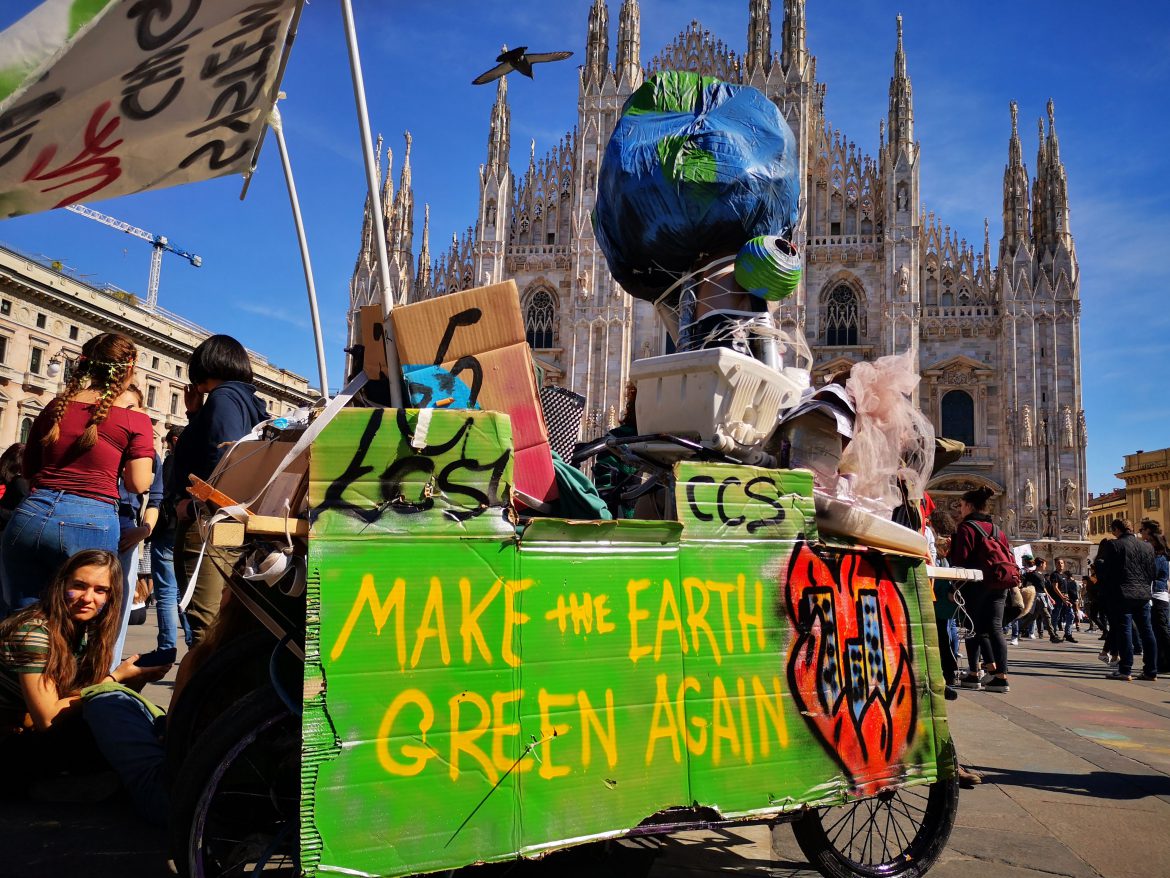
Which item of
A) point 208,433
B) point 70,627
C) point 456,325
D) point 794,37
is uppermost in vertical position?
point 794,37

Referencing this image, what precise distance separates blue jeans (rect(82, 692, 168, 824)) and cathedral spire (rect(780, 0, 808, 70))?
29073mm

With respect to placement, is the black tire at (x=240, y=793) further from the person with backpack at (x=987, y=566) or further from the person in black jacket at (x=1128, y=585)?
the person in black jacket at (x=1128, y=585)

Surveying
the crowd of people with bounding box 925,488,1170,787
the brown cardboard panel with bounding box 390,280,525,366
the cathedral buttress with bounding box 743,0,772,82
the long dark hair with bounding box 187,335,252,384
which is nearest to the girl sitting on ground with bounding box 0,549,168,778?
the long dark hair with bounding box 187,335,252,384

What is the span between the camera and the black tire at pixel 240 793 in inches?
65.9

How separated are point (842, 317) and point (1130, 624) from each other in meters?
20.7

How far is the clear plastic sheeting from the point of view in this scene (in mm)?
2707

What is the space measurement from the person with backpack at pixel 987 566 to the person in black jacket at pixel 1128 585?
2.18 metres

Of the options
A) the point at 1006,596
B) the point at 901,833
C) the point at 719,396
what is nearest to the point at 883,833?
the point at 901,833

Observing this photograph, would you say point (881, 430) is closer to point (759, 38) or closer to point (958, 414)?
point (958, 414)

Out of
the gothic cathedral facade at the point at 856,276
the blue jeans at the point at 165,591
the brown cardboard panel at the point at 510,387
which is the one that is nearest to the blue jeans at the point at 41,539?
the blue jeans at the point at 165,591

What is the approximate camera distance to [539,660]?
6.02 feet

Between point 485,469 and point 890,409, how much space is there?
157 cm

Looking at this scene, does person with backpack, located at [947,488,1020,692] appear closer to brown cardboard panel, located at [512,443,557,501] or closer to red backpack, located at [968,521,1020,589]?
red backpack, located at [968,521,1020,589]

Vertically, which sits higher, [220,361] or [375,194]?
[375,194]
